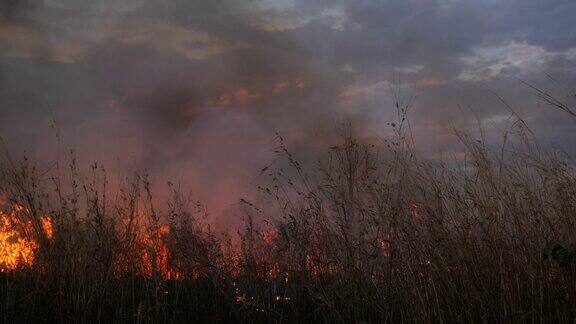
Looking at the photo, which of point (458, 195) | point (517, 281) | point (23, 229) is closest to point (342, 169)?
point (458, 195)

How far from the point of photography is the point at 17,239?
16.2ft

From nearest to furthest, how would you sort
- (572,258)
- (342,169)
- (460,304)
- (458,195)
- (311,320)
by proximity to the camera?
(572,258)
(460,304)
(458,195)
(342,169)
(311,320)

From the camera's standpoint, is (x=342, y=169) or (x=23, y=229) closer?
(x=342, y=169)

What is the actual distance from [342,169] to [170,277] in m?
2.18

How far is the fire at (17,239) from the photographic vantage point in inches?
187

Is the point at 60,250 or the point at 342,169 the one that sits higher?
the point at 342,169

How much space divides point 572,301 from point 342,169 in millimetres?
1808

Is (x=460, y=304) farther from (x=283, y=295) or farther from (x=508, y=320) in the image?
(x=283, y=295)

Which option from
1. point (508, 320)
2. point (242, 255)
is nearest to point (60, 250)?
point (242, 255)

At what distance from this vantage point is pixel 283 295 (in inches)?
194

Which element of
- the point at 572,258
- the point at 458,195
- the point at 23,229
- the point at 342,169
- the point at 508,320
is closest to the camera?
the point at 572,258

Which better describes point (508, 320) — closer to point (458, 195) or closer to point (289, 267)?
point (458, 195)

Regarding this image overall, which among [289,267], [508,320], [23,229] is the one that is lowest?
[508,320]

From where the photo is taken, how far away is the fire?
474cm
